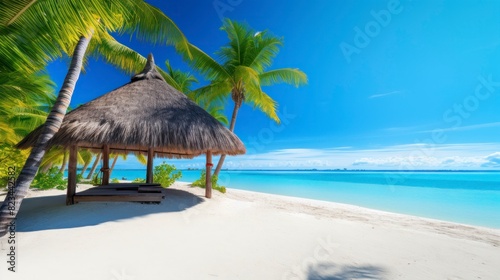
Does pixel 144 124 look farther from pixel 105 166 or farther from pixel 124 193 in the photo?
pixel 105 166

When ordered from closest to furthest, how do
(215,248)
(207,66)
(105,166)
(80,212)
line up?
1. (215,248)
2. (80,212)
3. (105,166)
4. (207,66)

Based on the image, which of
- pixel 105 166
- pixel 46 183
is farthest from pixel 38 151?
pixel 46 183

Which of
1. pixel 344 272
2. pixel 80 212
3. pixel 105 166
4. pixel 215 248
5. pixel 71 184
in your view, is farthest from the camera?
pixel 105 166

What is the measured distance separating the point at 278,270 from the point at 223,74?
936 cm

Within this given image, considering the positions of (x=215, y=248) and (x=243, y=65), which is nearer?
(x=215, y=248)

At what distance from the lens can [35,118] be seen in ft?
33.9

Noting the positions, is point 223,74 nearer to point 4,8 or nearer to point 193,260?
point 4,8

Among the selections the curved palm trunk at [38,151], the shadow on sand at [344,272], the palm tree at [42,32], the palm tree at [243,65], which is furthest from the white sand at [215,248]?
the palm tree at [243,65]

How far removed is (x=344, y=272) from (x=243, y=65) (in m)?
9.54

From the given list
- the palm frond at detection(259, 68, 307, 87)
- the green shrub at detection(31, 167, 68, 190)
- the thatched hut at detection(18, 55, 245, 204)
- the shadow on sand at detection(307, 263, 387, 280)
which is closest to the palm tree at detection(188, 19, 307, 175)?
the palm frond at detection(259, 68, 307, 87)

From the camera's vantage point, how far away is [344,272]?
116 inches

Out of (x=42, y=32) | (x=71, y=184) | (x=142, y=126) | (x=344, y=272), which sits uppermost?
(x=42, y=32)
